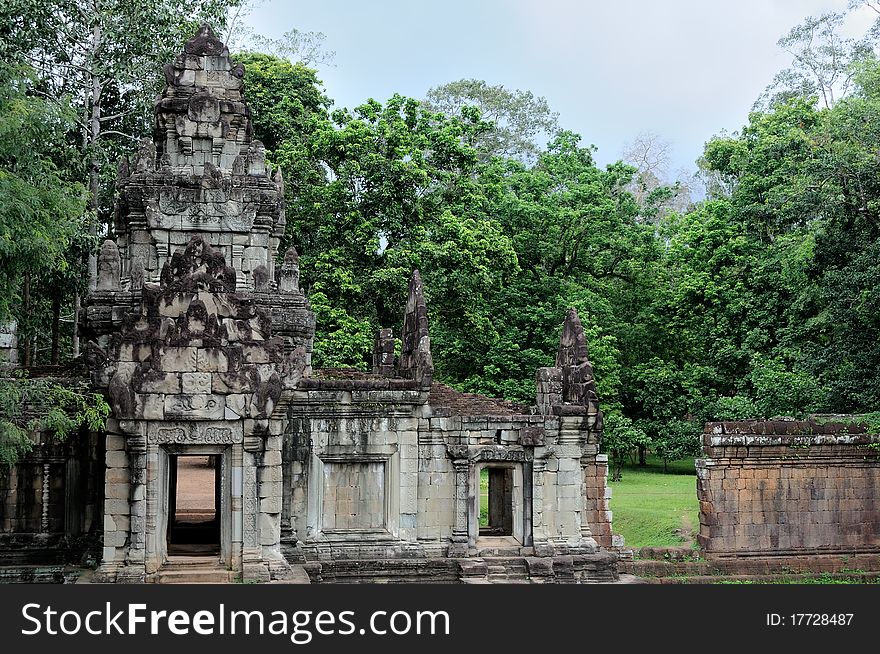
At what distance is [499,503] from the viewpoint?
23.3 meters

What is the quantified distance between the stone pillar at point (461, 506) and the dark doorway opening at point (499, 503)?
2.26 m

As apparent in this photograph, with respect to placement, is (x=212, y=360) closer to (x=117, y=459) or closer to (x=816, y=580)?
(x=117, y=459)

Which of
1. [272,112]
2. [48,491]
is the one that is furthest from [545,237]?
[48,491]

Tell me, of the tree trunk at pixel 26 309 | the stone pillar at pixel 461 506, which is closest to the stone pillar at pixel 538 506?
the stone pillar at pixel 461 506

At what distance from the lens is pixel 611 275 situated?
110ft

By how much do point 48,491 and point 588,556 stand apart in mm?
10116

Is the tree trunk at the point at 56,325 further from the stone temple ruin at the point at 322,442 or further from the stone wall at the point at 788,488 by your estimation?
the stone wall at the point at 788,488

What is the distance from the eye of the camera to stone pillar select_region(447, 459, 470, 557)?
1903 centimetres

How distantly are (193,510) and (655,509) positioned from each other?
36.5 feet

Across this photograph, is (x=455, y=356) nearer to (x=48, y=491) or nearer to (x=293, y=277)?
(x=293, y=277)

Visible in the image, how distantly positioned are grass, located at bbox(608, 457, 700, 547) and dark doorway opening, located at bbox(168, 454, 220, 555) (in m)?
9.36

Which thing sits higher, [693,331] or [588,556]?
[693,331]

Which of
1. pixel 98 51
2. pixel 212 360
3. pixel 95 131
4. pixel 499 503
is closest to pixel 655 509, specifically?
pixel 499 503

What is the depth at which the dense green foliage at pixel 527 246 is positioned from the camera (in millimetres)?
27688
